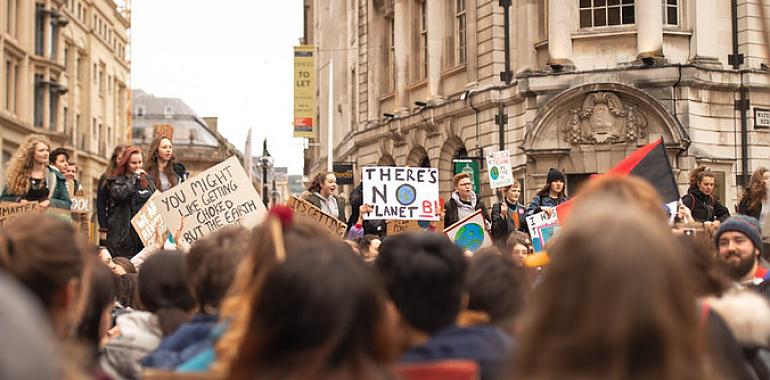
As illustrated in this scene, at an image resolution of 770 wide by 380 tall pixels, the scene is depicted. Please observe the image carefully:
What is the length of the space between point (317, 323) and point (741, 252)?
181 inches

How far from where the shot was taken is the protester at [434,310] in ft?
12.9

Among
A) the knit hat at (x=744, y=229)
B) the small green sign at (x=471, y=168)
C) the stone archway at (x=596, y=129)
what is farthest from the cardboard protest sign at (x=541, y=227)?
the small green sign at (x=471, y=168)

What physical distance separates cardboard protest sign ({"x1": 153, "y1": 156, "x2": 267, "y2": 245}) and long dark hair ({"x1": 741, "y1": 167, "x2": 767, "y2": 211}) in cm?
552

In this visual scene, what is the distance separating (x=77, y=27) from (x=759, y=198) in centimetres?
6610

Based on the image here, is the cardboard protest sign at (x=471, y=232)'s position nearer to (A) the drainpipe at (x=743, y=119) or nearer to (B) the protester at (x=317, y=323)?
(B) the protester at (x=317, y=323)

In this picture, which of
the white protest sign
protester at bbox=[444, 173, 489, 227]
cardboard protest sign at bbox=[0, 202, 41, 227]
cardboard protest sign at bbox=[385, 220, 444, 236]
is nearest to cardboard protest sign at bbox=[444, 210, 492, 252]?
protester at bbox=[444, 173, 489, 227]

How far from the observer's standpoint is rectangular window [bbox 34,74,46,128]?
60.3 metres

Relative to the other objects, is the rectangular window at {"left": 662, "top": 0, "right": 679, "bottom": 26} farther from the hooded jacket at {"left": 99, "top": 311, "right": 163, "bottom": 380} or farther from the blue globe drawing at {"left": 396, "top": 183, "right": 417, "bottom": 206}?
the hooded jacket at {"left": 99, "top": 311, "right": 163, "bottom": 380}

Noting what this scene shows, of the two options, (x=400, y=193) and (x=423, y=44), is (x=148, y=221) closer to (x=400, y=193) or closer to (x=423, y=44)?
(x=400, y=193)

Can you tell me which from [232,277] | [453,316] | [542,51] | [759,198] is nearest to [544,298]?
[453,316]

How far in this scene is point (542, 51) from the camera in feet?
92.7

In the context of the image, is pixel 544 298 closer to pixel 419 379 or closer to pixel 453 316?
pixel 419 379

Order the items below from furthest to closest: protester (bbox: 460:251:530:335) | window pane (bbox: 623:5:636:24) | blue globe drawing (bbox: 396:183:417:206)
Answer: window pane (bbox: 623:5:636:24), blue globe drawing (bbox: 396:183:417:206), protester (bbox: 460:251:530:335)

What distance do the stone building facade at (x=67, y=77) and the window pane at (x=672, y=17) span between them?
3292cm
